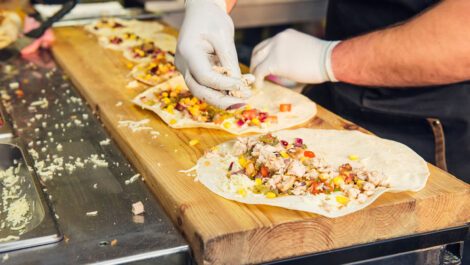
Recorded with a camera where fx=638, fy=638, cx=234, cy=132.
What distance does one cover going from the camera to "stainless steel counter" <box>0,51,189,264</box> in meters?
1.38

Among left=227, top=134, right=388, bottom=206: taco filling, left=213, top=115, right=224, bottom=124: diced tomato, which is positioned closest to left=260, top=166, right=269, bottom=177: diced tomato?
left=227, top=134, right=388, bottom=206: taco filling

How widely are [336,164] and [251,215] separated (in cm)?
42

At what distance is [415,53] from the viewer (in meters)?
2.14

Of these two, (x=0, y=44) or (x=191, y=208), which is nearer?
(x=191, y=208)

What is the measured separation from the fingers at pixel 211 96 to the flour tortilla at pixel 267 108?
14cm

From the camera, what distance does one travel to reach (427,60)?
212 centimetres

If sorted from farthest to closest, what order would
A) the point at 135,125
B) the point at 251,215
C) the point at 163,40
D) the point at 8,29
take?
the point at 163,40, the point at 8,29, the point at 135,125, the point at 251,215

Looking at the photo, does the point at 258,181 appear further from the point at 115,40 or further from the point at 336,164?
the point at 115,40

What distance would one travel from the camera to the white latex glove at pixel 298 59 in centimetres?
236

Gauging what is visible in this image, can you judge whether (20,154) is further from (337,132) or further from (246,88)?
(337,132)

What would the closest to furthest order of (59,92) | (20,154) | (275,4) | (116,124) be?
(20,154) < (116,124) < (59,92) < (275,4)

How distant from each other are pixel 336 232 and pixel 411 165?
1.36 ft

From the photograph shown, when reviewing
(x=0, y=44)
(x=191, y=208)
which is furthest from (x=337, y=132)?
(x=0, y=44)

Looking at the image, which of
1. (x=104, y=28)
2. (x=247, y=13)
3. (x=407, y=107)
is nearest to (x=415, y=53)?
(x=407, y=107)
